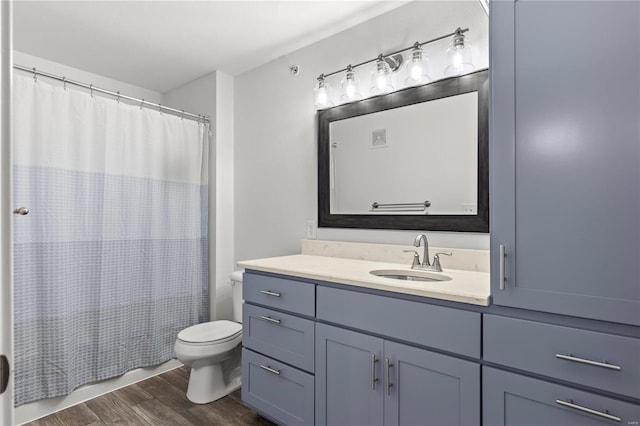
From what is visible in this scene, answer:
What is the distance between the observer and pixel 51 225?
2.02 meters

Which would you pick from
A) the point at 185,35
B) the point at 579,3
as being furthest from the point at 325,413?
the point at 185,35

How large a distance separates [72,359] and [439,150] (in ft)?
8.12

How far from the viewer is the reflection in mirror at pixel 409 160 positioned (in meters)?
1.78

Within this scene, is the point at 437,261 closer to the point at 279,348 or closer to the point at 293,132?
the point at 279,348

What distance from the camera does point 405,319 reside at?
4.49ft

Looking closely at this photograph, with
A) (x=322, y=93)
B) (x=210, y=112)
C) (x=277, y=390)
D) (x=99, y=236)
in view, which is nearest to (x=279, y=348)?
(x=277, y=390)

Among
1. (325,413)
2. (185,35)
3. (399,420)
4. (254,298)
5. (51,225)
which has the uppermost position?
(185,35)

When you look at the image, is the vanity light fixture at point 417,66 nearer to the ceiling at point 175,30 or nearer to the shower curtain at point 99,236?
the ceiling at point 175,30

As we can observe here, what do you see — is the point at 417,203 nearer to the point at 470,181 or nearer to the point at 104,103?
the point at 470,181

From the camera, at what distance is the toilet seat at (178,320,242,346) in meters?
2.14

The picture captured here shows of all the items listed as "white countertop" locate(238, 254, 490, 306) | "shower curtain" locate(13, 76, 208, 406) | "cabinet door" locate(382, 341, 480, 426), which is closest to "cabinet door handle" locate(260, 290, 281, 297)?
"white countertop" locate(238, 254, 490, 306)

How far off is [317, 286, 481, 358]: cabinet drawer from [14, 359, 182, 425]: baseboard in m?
1.66

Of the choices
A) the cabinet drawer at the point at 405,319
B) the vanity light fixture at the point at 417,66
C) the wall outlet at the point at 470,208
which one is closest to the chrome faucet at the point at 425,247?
the wall outlet at the point at 470,208

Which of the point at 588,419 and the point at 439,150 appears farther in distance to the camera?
the point at 439,150
